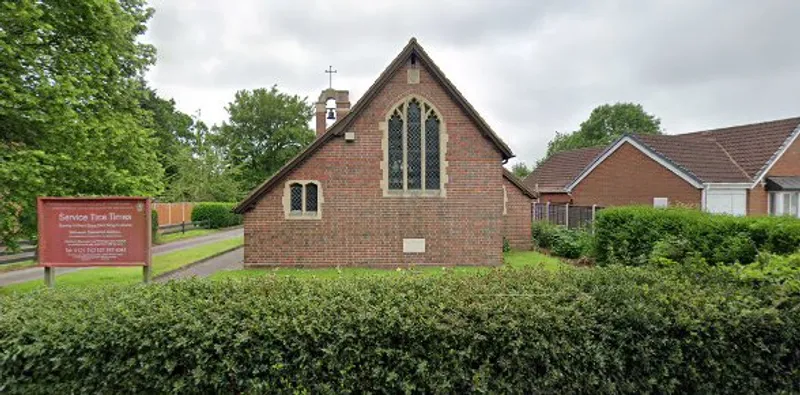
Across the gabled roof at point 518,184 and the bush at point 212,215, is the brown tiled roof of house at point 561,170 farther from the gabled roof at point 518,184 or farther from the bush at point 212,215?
the bush at point 212,215

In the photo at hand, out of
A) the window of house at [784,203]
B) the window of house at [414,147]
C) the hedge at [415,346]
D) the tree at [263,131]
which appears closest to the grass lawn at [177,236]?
the window of house at [414,147]

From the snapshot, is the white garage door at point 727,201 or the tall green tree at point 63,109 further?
Result: the white garage door at point 727,201

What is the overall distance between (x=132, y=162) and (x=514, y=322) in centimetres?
1123

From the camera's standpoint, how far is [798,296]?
3.61 meters

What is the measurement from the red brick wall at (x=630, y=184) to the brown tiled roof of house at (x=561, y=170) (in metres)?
1.35

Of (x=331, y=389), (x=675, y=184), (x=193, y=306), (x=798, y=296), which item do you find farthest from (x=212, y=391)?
(x=675, y=184)

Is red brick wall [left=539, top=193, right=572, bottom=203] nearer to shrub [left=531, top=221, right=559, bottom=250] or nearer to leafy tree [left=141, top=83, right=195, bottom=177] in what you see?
shrub [left=531, top=221, right=559, bottom=250]

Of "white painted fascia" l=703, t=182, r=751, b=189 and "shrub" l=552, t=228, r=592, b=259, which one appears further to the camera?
"white painted fascia" l=703, t=182, r=751, b=189

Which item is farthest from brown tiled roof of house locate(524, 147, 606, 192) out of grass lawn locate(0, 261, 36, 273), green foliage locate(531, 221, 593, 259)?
grass lawn locate(0, 261, 36, 273)

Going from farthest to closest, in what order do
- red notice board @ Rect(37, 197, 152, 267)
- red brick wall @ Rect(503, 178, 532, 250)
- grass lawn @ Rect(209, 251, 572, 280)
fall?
1. red brick wall @ Rect(503, 178, 532, 250)
2. grass lawn @ Rect(209, 251, 572, 280)
3. red notice board @ Rect(37, 197, 152, 267)

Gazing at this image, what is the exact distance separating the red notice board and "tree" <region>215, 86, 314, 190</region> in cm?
5197

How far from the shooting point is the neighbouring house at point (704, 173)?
1991cm

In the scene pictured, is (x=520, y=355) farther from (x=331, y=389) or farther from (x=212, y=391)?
(x=212, y=391)

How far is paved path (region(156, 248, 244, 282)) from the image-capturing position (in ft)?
40.2
